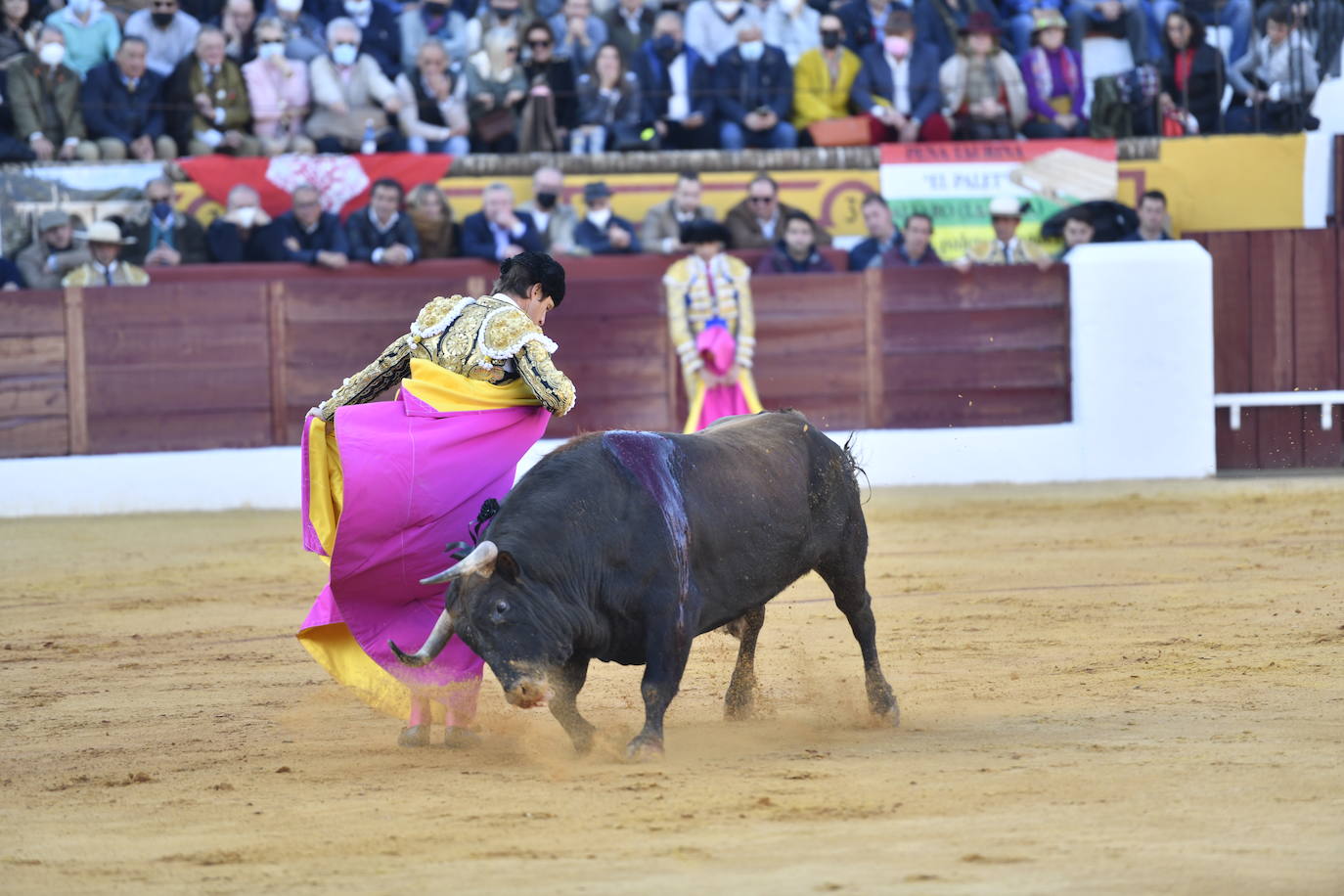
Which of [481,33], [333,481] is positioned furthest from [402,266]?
[333,481]

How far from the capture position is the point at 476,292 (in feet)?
32.7

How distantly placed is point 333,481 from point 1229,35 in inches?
351

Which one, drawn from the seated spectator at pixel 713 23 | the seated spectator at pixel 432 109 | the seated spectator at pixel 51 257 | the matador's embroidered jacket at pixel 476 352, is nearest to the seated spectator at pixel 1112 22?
the seated spectator at pixel 713 23

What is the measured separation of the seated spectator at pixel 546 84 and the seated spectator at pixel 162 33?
1.98 m

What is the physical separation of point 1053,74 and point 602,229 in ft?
10.0

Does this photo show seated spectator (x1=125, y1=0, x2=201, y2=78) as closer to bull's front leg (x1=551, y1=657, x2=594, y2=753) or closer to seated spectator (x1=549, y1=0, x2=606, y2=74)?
seated spectator (x1=549, y1=0, x2=606, y2=74)

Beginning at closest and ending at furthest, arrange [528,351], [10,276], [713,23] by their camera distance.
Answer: [528,351]
[10,276]
[713,23]

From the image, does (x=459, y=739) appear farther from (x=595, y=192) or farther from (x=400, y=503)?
(x=595, y=192)

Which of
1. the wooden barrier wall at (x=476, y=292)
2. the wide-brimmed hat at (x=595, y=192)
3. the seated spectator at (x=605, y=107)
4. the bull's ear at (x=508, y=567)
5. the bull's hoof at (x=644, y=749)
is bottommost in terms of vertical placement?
the bull's hoof at (x=644, y=749)

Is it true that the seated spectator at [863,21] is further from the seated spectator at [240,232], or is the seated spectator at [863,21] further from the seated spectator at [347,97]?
the seated spectator at [240,232]

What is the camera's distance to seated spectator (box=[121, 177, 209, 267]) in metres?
9.89

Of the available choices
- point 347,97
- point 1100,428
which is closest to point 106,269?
point 347,97

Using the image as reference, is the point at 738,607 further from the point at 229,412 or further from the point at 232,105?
the point at 232,105

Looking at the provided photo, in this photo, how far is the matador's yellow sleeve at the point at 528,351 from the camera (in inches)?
156
